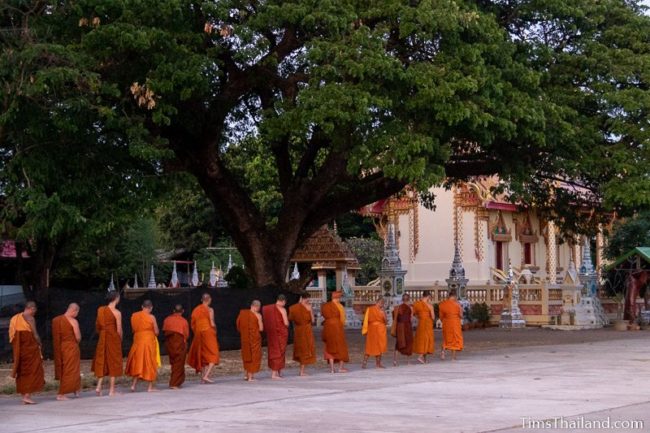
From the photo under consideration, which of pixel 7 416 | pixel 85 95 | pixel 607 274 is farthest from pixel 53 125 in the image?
pixel 607 274

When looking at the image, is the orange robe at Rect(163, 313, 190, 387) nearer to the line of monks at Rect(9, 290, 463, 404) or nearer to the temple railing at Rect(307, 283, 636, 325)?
the line of monks at Rect(9, 290, 463, 404)

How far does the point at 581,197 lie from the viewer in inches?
1167

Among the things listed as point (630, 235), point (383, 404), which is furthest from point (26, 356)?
point (630, 235)

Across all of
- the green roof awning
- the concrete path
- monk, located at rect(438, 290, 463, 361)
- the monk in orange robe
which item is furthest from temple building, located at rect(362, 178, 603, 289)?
the concrete path

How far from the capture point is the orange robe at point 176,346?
17.2 m

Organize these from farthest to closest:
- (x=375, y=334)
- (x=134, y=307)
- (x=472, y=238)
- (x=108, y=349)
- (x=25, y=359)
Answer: (x=472, y=238) → (x=134, y=307) → (x=375, y=334) → (x=108, y=349) → (x=25, y=359)

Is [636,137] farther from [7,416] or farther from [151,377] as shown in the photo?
[7,416]

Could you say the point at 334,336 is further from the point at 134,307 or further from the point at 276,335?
the point at 134,307

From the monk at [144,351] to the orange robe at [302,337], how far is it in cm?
323

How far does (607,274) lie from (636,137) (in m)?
19.8

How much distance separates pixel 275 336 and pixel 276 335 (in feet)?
0.09

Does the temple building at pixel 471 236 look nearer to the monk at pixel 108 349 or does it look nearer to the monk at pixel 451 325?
the monk at pixel 451 325

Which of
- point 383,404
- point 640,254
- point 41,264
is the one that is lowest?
point 383,404

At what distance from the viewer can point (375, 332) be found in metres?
20.7
